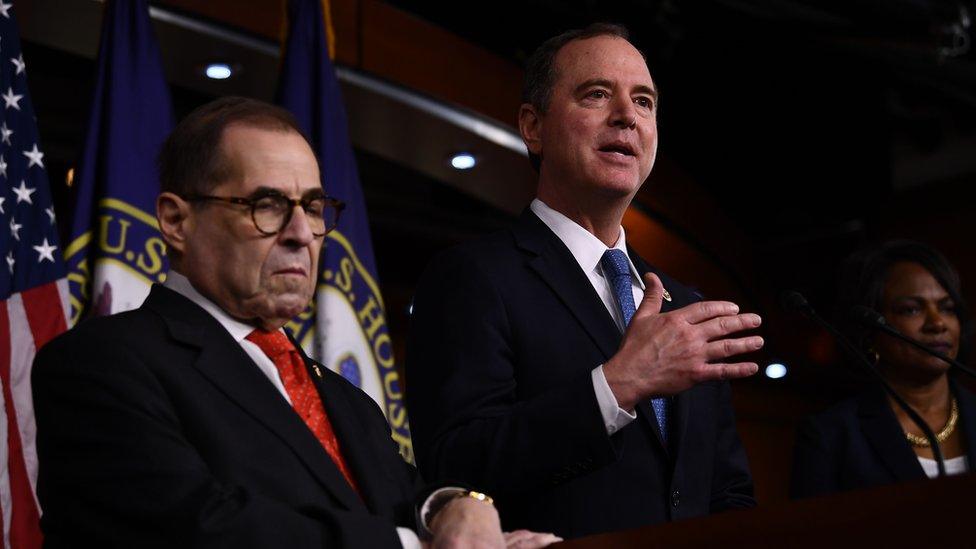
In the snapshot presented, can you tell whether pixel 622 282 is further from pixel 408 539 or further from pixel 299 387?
pixel 408 539

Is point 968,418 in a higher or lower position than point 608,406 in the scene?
higher

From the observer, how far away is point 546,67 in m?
2.60

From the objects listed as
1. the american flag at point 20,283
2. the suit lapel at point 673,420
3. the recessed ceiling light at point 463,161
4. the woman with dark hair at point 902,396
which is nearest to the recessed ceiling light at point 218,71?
the recessed ceiling light at point 463,161

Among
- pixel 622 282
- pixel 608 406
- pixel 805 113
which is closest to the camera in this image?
pixel 608 406

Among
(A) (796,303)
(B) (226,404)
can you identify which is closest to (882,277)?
(A) (796,303)

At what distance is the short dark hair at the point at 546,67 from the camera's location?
2.57 metres

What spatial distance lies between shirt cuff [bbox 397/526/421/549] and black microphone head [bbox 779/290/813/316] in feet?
3.54

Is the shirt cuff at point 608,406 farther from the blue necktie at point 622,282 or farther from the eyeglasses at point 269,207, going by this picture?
the eyeglasses at point 269,207

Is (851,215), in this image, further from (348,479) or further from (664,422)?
(348,479)

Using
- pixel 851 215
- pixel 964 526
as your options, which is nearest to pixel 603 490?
pixel 964 526

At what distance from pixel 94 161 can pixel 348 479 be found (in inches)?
81.8

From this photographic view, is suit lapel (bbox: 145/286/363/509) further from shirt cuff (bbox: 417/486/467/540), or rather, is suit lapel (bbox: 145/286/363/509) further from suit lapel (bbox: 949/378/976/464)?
suit lapel (bbox: 949/378/976/464)

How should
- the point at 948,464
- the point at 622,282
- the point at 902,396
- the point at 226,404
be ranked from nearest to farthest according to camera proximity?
the point at 226,404
the point at 622,282
the point at 948,464
the point at 902,396

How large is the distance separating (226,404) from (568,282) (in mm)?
763
